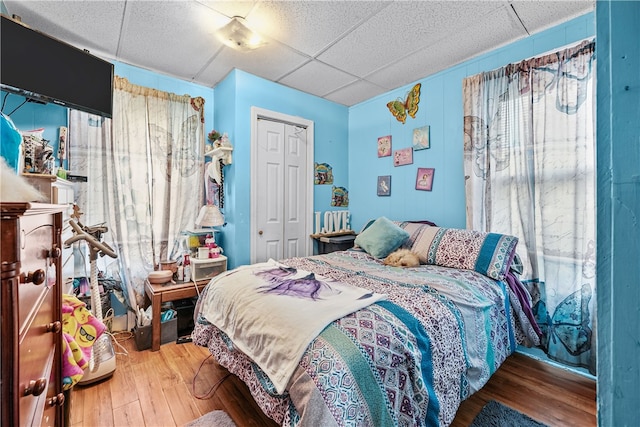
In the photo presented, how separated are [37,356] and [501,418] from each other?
2.17 meters

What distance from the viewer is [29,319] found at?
693mm

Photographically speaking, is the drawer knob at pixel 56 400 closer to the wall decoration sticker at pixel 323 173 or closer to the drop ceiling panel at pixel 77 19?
the drop ceiling panel at pixel 77 19

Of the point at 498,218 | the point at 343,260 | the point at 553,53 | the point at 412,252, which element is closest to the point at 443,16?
the point at 553,53

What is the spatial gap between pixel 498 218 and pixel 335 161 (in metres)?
2.07

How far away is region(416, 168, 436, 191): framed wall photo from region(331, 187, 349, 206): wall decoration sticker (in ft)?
3.61

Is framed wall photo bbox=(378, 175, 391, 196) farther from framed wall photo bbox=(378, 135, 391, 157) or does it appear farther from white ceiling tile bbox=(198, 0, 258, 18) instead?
white ceiling tile bbox=(198, 0, 258, 18)

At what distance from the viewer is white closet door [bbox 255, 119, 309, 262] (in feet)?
10.2

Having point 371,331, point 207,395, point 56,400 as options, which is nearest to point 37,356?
point 56,400

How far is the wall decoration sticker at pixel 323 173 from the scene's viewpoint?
11.9ft

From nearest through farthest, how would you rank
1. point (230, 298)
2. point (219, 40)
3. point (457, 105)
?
point (230, 298) → point (219, 40) → point (457, 105)

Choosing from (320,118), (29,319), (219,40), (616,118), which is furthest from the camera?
(320,118)

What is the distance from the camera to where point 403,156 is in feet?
10.6

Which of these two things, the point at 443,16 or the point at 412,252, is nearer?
the point at 443,16

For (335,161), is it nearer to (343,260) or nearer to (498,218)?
(343,260)
